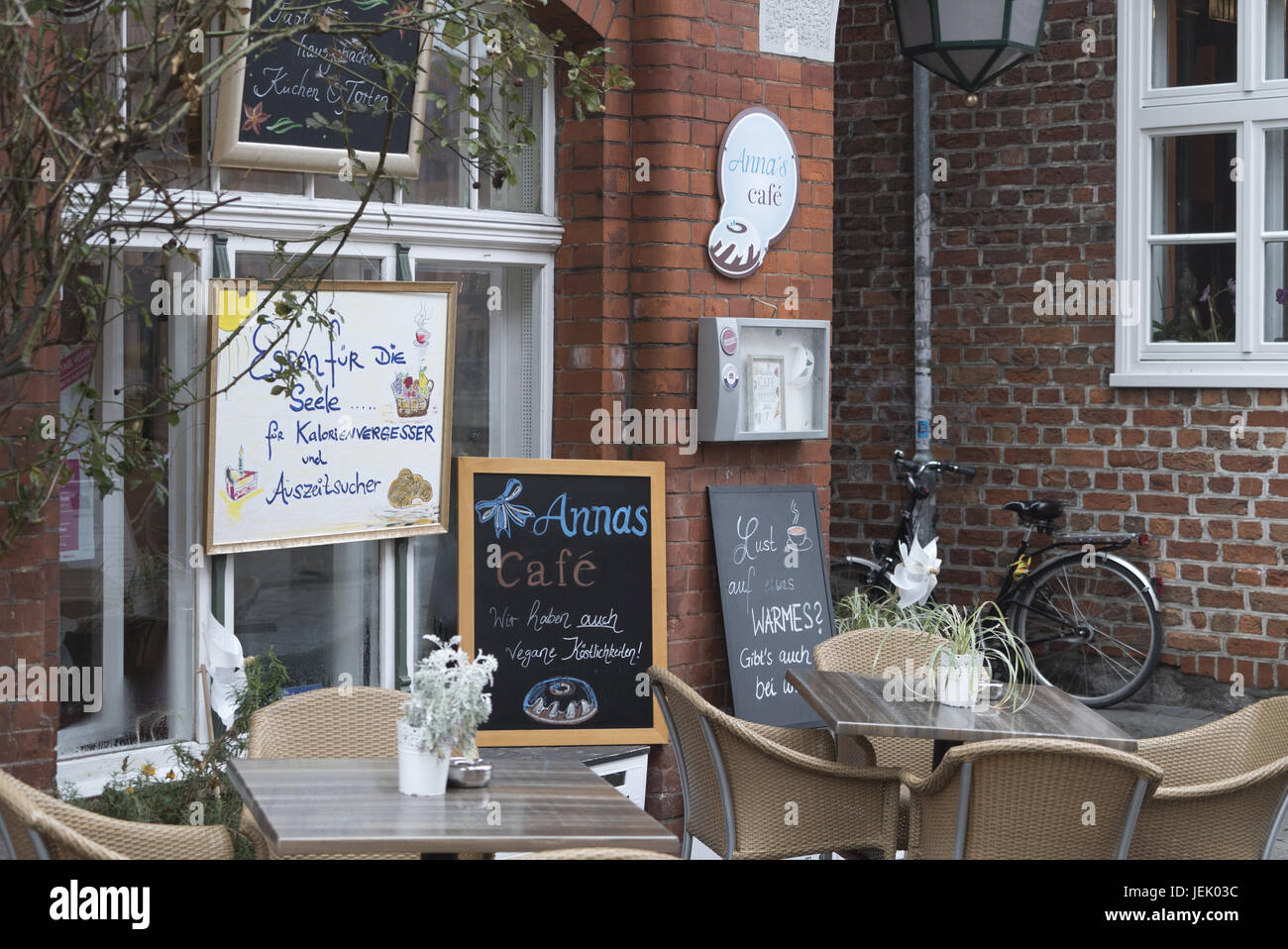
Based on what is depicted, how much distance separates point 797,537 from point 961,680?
1632mm

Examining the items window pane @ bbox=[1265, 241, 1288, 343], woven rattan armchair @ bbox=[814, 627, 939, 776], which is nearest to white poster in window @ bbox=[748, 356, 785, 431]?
woven rattan armchair @ bbox=[814, 627, 939, 776]

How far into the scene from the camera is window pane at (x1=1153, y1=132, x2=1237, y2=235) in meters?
7.46

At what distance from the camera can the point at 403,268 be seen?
516 centimetres

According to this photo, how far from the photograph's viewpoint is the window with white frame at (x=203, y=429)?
4.55m

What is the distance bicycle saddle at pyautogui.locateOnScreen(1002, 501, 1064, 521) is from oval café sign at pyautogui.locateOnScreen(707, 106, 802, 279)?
8.23 ft

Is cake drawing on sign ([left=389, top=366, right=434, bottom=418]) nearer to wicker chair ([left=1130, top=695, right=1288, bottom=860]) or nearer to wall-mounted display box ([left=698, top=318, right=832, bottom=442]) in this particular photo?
wall-mounted display box ([left=698, top=318, right=832, bottom=442])

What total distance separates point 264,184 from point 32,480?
127cm

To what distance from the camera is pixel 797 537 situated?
600 cm

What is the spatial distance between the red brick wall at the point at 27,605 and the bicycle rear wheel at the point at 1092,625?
16.2 ft

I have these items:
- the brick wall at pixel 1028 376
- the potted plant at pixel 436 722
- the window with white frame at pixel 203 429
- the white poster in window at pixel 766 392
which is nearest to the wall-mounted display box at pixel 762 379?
the white poster in window at pixel 766 392

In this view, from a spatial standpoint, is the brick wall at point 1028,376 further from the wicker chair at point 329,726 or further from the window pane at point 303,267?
the wicker chair at point 329,726

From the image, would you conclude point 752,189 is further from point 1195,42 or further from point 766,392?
point 1195,42

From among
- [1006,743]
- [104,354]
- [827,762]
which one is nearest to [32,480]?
[104,354]

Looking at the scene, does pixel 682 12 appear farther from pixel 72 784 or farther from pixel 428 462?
pixel 72 784
